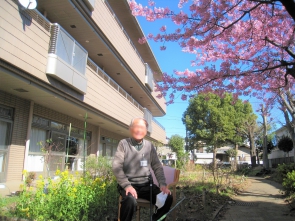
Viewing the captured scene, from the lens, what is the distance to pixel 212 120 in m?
29.2

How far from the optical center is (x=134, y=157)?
2.62 meters

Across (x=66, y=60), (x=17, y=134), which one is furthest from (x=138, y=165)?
(x=17, y=134)

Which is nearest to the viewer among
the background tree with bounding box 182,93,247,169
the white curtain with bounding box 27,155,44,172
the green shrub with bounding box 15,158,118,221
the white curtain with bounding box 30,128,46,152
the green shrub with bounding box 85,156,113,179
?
the green shrub with bounding box 15,158,118,221

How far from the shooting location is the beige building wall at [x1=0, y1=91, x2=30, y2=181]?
718cm

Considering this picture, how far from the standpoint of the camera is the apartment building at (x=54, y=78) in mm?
5938

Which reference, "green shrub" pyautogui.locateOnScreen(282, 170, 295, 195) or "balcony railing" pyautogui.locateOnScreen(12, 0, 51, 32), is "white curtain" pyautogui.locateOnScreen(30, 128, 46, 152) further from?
"green shrub" pyautogui.locateOnScreen(282, 170, 295, 195)

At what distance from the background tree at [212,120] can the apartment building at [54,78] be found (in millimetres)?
18657

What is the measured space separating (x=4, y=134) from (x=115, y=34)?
6304mm

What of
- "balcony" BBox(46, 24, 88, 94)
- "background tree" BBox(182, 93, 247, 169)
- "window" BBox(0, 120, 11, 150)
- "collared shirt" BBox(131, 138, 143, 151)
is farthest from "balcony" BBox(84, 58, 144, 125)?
"background tree" BBox(182, 93, 247, 169)

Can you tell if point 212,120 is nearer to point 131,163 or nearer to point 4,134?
point 4,134

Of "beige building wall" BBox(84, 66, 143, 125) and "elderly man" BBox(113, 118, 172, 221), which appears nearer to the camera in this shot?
"elderly man" BBox(113, 118, 172, 221)

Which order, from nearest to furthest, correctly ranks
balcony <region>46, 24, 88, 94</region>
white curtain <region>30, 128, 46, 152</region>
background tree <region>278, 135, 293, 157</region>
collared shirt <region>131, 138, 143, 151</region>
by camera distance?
collared shirt <region>131, 138, 143, 151</region> < balcony <region>46, 24, 88, 94</region> < white curtain <region>30, 128, 46, 152</region> < background tree <region>278, 135, 293, 157</region>

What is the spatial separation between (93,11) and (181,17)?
452cm

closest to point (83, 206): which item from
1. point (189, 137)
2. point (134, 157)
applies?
point (134, 157)
